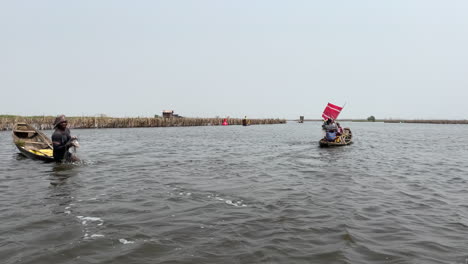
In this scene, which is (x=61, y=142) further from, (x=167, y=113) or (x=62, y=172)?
(x=167, y=113)

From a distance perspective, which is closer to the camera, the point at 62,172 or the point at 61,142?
the point at 62,172

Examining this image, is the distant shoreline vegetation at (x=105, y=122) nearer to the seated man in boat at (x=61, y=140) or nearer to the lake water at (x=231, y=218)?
the seated man in boat at (x=61, y=140)

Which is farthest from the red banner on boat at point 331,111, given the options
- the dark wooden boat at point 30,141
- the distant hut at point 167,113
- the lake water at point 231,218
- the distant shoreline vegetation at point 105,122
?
the distant hut at point 167,113

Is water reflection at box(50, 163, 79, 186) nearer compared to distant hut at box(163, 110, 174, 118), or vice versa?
water reflection at box(50, 163, 79, 186)

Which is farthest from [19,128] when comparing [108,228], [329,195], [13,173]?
[329,195]

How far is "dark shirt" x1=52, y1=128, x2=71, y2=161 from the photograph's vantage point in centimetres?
1388

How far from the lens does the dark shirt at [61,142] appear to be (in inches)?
547

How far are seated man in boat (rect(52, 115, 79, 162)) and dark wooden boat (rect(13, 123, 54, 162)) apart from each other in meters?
3.43

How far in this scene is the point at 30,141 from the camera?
1984 cm

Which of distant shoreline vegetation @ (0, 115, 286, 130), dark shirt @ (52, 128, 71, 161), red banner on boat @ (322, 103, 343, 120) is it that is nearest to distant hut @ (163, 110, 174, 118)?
distant shoreline vegetation @ (0, 115, 286, 130)

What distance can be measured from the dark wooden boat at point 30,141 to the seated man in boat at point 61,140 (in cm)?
343

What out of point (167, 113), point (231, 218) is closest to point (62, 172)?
point (231, 218)

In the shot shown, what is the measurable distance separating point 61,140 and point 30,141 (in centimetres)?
798

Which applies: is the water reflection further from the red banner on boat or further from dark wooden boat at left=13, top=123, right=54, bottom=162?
the red banner on boat
